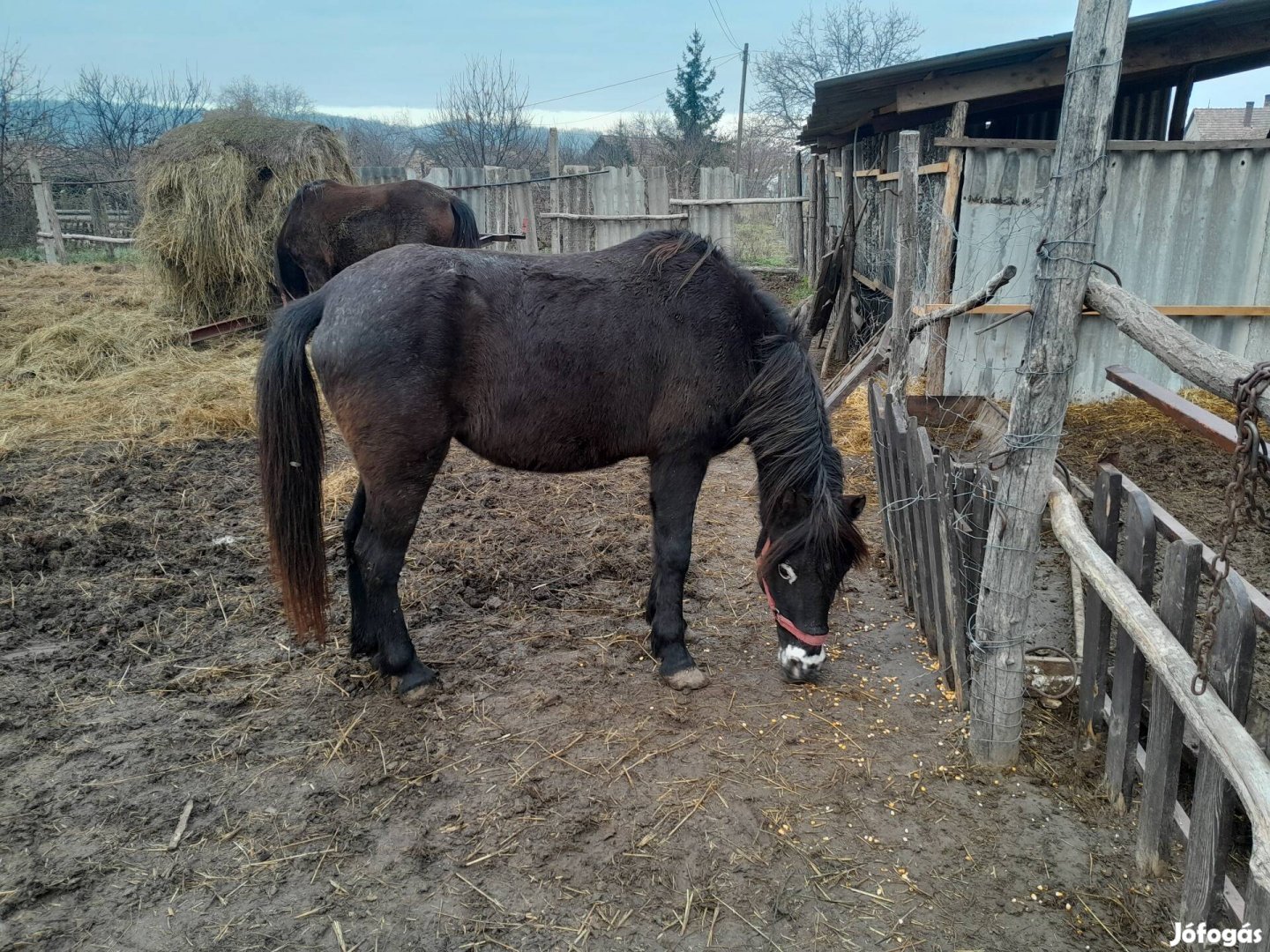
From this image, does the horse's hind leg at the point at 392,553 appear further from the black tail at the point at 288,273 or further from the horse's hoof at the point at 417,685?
the black tail at the point at 288,273

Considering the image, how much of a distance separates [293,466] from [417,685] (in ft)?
3.56

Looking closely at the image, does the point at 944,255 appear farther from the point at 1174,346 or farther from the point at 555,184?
the point at 555,184

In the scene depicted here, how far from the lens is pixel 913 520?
3.72 metres

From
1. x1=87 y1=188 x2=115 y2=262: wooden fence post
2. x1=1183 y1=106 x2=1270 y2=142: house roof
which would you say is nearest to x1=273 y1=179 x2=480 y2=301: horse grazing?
x1=87 y1=188 x2=115 y2=262: wooden fence post

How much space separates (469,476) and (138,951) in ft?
13.8

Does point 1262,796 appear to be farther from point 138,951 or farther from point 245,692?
point 245,692

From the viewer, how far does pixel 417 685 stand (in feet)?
11.2

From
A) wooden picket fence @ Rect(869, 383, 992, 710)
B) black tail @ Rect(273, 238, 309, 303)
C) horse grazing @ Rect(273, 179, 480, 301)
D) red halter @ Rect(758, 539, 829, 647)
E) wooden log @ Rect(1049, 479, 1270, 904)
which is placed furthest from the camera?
black tail @ Rect(273, 238, 309, 303)

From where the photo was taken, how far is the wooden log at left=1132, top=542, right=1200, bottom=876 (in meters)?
2.23

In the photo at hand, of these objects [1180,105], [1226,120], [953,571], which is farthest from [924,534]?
[1226,120]

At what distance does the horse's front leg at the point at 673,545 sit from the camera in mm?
3549

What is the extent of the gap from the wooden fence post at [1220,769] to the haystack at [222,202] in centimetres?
1136

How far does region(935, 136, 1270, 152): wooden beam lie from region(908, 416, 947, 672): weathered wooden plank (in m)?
3.83

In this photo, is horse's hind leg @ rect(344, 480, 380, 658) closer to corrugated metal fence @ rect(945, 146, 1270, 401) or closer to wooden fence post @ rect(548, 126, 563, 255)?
corrugated metal fence @ rect(945, 146, 1270, 401)
